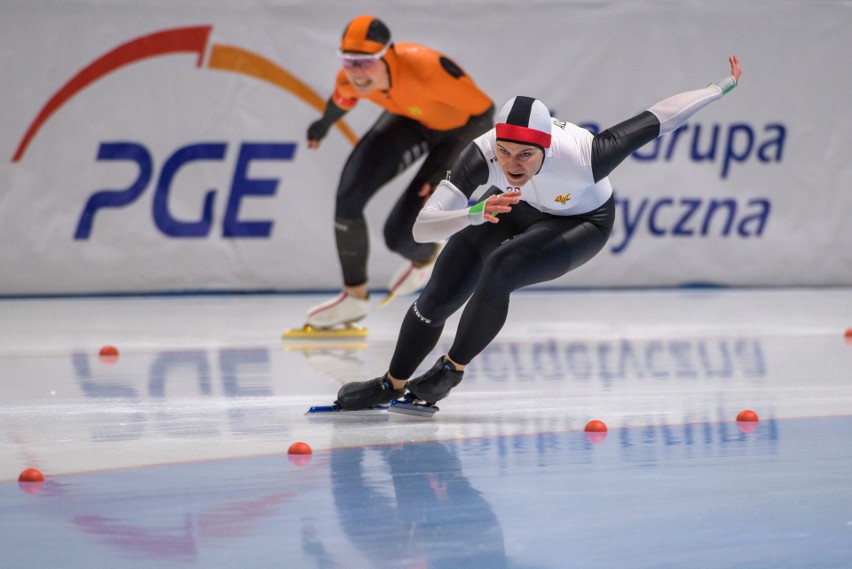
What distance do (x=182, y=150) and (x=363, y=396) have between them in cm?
553

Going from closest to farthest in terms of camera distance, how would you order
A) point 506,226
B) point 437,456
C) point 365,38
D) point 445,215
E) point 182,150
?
point 437,456 < point 445,215 < point 506,226 < point 365,38 < point 182,150

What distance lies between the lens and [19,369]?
598cm

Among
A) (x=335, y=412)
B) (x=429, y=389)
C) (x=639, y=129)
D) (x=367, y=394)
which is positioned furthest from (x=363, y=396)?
(x=639, y=129)

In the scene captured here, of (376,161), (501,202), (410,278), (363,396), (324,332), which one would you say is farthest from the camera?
(410,278)

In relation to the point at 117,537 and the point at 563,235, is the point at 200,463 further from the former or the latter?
the point at 563,235

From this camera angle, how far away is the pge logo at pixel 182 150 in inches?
385

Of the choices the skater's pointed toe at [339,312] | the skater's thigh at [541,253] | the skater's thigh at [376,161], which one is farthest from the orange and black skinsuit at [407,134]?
the skater's thigh at [541,253]

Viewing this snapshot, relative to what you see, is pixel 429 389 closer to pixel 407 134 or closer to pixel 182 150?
pixel 407 134

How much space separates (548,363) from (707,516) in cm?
300

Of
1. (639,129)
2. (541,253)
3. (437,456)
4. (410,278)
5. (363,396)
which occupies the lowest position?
(437,456)

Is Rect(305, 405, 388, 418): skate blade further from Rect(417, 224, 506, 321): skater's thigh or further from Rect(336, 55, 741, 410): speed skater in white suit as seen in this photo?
Rect(417, 224, 506, 321): skater's thigh

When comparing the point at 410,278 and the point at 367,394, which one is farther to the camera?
the point at 410,278

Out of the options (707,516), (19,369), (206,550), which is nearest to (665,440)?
(707,516)

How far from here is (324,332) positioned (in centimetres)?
743
